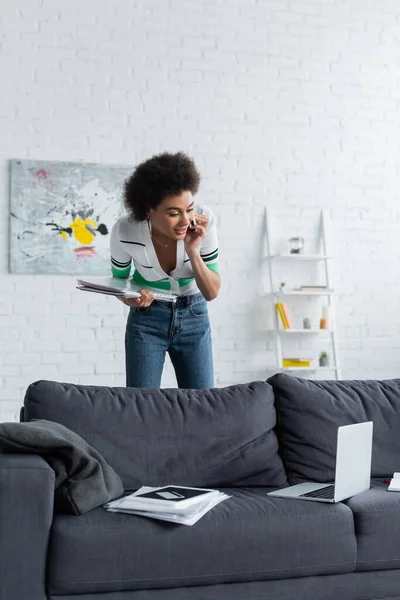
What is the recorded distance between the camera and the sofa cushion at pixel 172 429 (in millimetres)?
2633

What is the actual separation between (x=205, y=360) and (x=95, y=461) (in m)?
0.94

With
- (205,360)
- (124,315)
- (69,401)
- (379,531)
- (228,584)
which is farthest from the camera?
(124,315)

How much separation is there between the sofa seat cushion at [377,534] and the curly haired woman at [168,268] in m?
0.92

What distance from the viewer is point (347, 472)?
246 centimetres

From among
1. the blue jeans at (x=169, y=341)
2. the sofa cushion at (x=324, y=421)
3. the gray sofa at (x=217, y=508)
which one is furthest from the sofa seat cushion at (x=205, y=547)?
the blue jeans at (x=169, y=341)

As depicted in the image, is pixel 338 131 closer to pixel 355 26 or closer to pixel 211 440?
pixel 355 26

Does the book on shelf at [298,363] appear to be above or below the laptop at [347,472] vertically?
above

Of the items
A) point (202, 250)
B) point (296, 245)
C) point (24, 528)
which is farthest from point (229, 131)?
point (24, 528)

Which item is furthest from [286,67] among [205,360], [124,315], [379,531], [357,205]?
[379,531]

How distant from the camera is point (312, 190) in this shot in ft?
17.5

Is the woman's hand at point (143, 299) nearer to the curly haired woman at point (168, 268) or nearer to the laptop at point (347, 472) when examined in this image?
the curly haired woman at point (168, 268)

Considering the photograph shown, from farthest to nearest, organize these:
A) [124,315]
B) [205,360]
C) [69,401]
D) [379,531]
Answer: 1. [124,315]
2. [205,360]
3. [69,401]
4. [379,531]

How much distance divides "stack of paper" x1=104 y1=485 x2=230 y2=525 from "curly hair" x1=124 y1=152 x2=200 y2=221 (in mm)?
1152

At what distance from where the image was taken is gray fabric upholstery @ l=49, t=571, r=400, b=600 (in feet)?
7.12
